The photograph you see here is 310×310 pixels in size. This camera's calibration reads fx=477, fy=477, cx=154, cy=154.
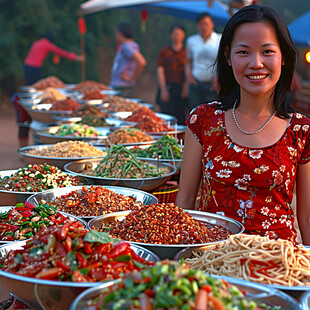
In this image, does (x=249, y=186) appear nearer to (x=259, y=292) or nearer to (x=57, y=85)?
(x=259, y=292)

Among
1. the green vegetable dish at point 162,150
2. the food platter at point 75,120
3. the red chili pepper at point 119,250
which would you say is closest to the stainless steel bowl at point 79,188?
the green vegetable dish at point 162,150

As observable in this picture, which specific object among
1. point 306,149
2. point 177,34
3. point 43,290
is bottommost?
point 43,290

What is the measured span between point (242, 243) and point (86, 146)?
2123 mm

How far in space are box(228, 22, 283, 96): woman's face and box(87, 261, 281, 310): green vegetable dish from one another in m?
1.21

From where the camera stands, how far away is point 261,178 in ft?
7.57

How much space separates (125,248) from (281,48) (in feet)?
4.24

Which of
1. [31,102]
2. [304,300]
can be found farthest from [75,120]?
[304,300]

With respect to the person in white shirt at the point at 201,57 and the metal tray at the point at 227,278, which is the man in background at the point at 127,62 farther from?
the metal tray at the point at 227,278

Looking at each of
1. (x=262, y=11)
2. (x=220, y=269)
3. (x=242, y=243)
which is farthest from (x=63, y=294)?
(x=262, y=11)

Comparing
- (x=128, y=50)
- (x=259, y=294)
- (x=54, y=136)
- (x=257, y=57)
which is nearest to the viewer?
(x=259, y=294)

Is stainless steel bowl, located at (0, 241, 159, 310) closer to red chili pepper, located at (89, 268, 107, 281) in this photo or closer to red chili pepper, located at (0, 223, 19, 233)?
red chili pepper, located at (89, 268, 107, 281)

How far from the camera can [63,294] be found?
4.59ft

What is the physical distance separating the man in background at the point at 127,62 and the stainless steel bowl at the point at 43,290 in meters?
7.34

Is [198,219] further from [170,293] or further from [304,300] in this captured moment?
[170,293]
